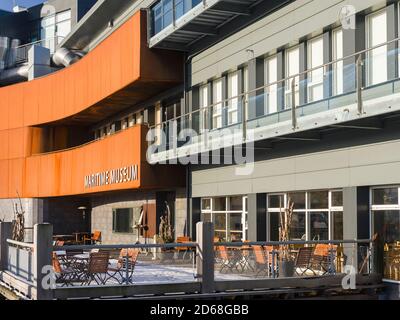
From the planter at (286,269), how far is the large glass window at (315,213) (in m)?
3.05

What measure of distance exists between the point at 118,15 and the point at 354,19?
63.9ft

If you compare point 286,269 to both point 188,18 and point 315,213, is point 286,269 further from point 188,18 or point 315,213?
point 188,18

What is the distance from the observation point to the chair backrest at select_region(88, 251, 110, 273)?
1468cm

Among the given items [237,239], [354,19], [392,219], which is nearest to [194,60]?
[237,239]

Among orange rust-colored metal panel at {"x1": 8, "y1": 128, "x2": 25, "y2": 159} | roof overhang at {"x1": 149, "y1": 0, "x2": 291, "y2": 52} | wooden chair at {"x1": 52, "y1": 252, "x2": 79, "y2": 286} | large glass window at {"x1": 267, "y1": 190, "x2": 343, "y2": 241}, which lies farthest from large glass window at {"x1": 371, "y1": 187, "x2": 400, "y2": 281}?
orange rust-colored metal panel at {"x1": 8, "y1": 128, "x2": 25, "y2": 159}

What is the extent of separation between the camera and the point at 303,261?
15781 mm

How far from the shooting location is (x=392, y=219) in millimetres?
16453

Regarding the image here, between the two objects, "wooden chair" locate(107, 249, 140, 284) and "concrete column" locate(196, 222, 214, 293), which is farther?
"concrete column" locate(196, 222, 214, 293)

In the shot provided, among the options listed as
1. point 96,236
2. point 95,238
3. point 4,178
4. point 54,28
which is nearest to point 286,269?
point 95,238

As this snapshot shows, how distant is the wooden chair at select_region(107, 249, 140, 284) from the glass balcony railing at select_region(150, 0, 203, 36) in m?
10.4

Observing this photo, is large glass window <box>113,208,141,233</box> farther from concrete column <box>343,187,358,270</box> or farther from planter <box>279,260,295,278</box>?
planter <box>279,260,295,278</box>

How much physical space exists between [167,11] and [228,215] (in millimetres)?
7695

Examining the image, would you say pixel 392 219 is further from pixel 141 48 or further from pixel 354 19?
pixel 141 48

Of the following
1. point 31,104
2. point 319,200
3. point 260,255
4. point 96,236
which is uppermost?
point 31,104
